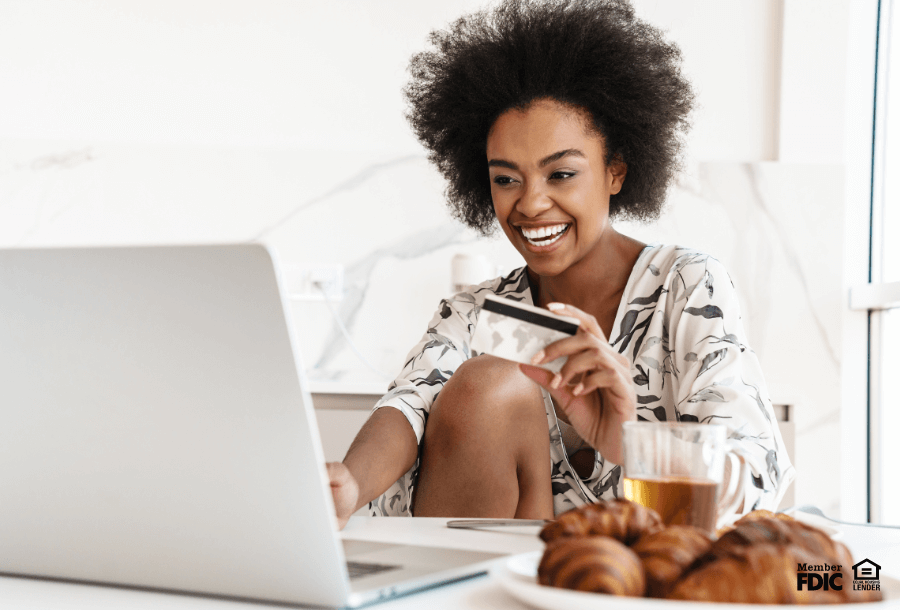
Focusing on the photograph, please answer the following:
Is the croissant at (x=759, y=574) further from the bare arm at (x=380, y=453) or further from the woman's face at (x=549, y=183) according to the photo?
the woman's face at (x=549, y=183)

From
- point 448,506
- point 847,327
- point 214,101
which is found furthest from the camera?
point 214,101

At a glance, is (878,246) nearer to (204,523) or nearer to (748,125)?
(748,125)

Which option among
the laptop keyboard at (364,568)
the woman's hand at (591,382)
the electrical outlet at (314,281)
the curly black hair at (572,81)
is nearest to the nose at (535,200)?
the curly black hair at (572,81)

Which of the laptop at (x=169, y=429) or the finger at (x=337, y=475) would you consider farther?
the finger at (x=337, y=475)

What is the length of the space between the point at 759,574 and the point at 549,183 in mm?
983

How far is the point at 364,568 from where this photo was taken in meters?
0.47

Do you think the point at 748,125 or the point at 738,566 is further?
the point at 748,125

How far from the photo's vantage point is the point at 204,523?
0.41 meters

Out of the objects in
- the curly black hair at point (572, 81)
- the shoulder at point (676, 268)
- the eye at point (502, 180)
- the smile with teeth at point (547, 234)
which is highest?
the curly black hair at point (572, 81)

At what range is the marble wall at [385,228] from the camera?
223cm

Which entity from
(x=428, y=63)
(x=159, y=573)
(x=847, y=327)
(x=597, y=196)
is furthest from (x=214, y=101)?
(x=159, y=573)

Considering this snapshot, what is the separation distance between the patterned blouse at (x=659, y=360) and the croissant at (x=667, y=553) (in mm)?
574

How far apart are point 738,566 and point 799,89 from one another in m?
2.22

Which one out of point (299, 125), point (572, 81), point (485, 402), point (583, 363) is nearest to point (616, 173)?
point (572, 81)
